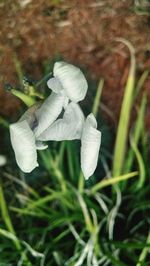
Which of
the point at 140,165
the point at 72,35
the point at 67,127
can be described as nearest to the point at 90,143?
the point at 67,127

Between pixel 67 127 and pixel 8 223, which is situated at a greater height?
pixel 67 127

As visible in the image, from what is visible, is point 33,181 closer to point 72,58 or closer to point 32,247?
point 32,247

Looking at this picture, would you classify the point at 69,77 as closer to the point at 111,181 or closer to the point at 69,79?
the point at 69,79

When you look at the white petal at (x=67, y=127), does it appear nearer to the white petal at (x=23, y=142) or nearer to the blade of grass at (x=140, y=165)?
the white petal at (x=23, y=142)

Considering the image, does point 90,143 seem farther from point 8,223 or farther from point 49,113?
point 8,223

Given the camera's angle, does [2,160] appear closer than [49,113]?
No

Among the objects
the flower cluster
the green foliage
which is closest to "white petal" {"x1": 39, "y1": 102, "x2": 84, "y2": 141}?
the flower cluster

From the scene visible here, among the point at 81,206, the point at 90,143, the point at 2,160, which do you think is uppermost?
the point at 90,143

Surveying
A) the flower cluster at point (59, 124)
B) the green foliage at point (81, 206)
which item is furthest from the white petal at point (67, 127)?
the green foliage at point (81, 206)
